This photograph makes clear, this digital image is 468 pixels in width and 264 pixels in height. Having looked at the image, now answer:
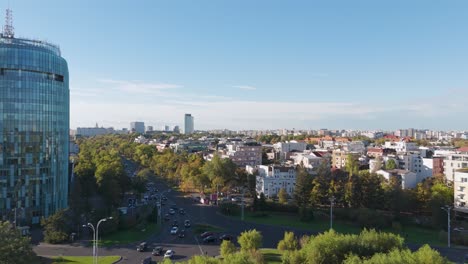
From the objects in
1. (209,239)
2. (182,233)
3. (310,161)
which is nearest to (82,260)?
(209,239)

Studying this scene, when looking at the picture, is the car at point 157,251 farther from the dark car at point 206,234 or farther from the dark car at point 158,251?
the dark car at point 206,234

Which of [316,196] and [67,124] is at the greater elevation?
[67,124]

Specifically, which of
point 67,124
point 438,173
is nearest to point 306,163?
point 438,173

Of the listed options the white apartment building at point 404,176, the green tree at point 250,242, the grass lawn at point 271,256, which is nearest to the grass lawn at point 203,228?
the grass lawn at point 271,256

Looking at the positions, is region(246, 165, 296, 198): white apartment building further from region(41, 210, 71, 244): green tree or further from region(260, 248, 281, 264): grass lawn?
region(41, 210, 71, 244): green tree

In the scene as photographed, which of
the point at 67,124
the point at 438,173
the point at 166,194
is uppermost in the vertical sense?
the point at 67,124

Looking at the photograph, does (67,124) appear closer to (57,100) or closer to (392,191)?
(57,100)
